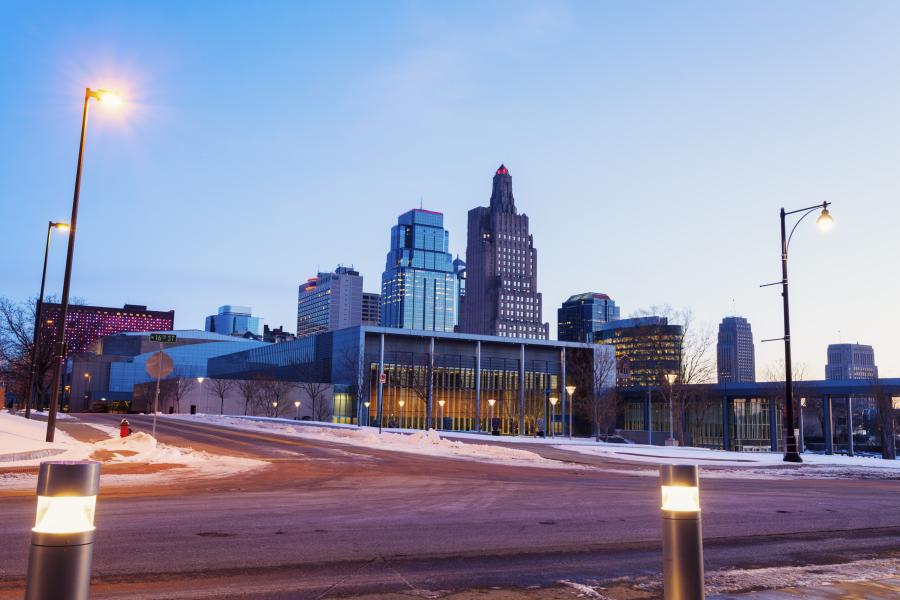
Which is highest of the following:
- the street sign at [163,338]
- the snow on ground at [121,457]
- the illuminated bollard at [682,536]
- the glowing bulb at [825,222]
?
the glowing bulb at [825,222]

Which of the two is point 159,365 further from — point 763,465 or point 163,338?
point 763,465

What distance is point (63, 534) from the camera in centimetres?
287

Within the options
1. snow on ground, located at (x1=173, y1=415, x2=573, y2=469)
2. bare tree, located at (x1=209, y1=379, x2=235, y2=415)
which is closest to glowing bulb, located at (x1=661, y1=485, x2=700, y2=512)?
snow on ground, located at (x1=173, y1=415, x2=573, y2=469)

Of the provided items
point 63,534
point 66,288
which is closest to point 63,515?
point 63,534

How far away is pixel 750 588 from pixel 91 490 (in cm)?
575

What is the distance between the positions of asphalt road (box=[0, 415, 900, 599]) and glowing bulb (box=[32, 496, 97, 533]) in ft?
11.3

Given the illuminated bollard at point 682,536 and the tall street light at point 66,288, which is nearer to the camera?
the illuminated bollard at point 682,536

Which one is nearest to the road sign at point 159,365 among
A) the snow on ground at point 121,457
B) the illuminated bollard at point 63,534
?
the snow on ground at point 121,457

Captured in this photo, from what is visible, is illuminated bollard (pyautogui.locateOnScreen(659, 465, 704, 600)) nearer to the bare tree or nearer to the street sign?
the street sign

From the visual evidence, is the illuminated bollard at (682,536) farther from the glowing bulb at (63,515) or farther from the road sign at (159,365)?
the road sign at (159,365)

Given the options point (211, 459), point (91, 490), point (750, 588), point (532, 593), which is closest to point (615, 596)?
point (532, 593)

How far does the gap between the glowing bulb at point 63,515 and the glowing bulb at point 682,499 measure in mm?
2919

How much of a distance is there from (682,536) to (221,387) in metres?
98.6

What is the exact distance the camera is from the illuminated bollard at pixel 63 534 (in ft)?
9.10
